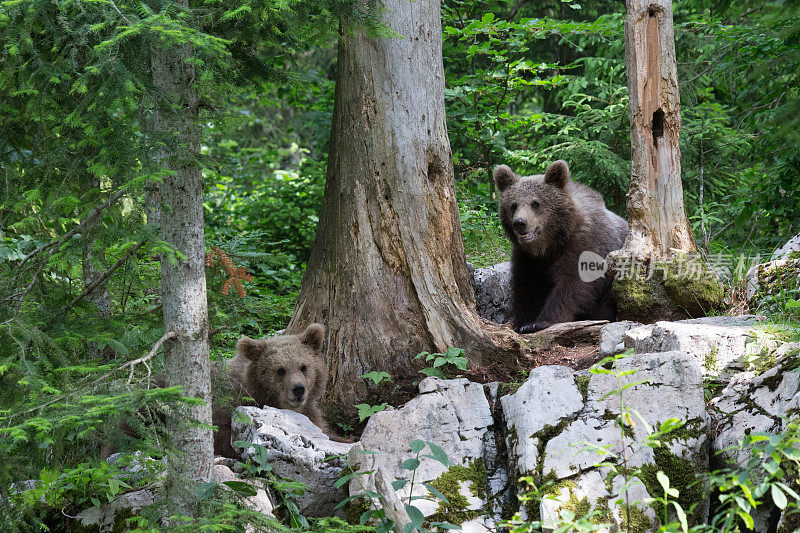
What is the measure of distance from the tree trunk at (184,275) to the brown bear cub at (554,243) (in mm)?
4080

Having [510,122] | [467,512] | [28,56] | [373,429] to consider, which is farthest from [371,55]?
[510,122]

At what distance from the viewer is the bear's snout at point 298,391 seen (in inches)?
208

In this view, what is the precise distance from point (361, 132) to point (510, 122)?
484cm

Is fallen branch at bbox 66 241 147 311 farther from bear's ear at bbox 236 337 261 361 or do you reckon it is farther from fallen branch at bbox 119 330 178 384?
bear's ear at bbox 236 337 261 361

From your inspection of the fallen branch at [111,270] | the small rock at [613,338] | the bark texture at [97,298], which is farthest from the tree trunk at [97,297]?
the small rock at [613,338]

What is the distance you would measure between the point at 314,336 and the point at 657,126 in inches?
153

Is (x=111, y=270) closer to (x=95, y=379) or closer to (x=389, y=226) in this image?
(x=95, y=379)

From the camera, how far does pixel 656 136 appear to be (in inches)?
253

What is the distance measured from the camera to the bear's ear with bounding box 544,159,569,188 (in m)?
7.14

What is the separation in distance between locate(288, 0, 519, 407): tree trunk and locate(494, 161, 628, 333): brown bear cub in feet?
4.90

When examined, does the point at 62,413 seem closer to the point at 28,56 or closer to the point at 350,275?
the point at 28,56

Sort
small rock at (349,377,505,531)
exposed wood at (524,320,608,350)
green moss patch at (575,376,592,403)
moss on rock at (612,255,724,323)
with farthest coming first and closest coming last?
moss on rock at (612,255,724,323) → exposed wood at (524,320,608,350) → green moss patch at (575,376,592,403) → small rock at (349,377,505,531)

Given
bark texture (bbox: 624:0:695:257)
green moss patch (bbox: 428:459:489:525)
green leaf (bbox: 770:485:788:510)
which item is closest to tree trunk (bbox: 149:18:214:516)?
green moss patch (bbox: 428:459:489:525)

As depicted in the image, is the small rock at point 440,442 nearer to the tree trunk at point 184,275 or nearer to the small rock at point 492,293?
the tree trunk at point 184,275
